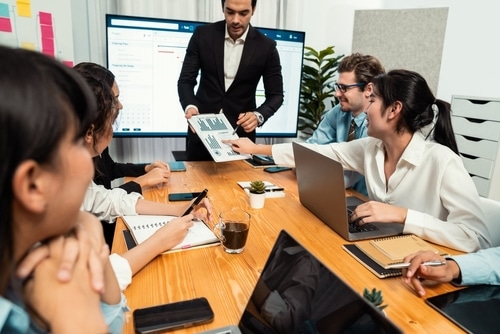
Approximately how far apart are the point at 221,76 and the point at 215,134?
650 mm

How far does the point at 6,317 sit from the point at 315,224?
92cm

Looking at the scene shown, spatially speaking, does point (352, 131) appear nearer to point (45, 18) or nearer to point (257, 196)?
point (257, 196)

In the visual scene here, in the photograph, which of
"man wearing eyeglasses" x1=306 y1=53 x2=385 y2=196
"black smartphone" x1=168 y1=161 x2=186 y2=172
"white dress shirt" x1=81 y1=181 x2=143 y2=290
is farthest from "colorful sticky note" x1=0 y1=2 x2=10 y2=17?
"man wearing eyeglasses" x1=306 y1=53 x2=385 y2=196

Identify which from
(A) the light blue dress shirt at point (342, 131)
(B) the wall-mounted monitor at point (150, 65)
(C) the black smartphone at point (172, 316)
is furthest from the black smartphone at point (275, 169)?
(B) the wall-mounted monitor at point (150, 65)

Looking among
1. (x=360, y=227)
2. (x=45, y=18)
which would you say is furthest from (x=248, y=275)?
(x=45, y=18)

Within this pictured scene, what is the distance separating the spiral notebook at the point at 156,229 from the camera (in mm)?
996

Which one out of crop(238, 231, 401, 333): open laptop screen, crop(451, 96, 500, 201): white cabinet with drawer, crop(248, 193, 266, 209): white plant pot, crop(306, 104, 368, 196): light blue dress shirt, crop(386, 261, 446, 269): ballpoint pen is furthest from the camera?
→ crop(451, 96, 500, 201): white cabinet with drawer

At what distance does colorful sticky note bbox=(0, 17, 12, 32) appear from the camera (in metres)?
1.98

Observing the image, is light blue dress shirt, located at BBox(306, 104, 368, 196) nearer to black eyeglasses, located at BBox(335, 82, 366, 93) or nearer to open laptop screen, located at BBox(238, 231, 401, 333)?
black eyeglasses, located at BBox(335, 82, 366, 93)

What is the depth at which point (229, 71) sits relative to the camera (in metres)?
2.32

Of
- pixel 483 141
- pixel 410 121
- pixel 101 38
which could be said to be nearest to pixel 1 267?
pixel 410 121

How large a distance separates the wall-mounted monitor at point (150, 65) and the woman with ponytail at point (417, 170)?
176cm

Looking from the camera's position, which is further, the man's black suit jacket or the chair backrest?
the man's black suit jacket

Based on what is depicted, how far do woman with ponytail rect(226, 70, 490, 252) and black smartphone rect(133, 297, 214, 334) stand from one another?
23.8 inches
